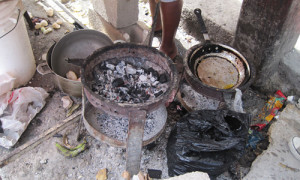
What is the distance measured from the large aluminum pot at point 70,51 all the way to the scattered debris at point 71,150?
2.07 feet

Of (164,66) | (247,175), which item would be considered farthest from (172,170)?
(164,66)

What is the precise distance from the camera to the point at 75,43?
3318 millimetres

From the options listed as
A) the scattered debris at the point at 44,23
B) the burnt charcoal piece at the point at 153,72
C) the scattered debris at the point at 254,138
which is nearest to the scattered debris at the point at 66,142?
the burnt charcoal piece at the point at 153,72

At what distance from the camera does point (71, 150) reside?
2.79m

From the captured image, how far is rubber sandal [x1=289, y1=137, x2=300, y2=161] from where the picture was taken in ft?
8.54

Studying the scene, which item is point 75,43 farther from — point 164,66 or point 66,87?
point 164,66

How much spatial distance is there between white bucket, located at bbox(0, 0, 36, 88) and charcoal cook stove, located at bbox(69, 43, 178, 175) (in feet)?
2.62

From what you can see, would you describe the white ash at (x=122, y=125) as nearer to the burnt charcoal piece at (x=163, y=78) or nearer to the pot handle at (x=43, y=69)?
the burnt charcoal piece at (x=163, y=78)

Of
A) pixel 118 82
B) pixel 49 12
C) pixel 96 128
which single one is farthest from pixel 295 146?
pixel 49 12

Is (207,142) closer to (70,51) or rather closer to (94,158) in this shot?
(94,158)

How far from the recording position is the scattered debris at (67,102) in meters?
3.18

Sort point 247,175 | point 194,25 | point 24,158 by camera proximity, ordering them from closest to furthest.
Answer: point 247,175 < point 24,158 < point 194,25

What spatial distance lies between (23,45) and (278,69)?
3054mm

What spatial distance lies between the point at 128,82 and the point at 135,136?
668 mm
